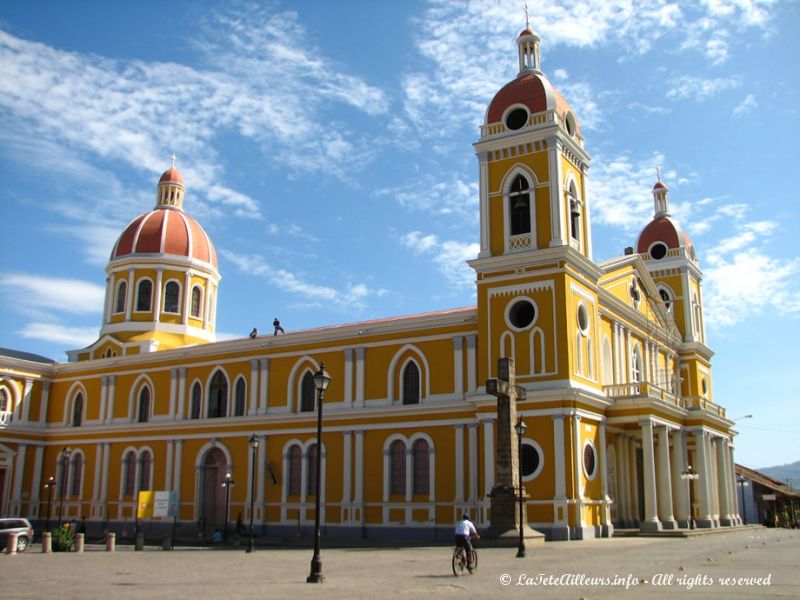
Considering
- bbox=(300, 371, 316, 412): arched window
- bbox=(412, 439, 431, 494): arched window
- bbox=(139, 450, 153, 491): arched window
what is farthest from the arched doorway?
bbox=(412, 439, 431, 494): arched window

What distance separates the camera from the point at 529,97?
117 ft

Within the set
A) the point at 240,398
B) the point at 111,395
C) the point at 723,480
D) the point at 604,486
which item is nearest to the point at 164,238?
the point at 111,395

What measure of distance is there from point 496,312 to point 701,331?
21910 millimetres

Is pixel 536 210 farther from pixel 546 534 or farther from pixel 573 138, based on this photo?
pixel 546 534

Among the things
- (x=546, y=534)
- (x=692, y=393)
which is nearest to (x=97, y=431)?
(x=546, y=534)

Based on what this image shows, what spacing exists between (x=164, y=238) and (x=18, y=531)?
2553 centimetres

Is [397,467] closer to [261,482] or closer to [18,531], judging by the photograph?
[261,482]

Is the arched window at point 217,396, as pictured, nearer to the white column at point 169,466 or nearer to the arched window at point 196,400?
the arched window at point 196,400

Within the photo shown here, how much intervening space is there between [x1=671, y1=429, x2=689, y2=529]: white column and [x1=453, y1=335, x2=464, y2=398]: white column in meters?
10.6

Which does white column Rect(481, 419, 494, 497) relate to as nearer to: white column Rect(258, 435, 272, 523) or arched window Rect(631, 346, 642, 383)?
arched window Rect(631, 346, 642, 383)

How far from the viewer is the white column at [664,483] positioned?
113 ft

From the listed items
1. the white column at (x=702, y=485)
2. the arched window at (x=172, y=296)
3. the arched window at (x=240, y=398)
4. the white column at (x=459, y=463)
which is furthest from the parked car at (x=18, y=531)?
the white column at (x=702, y=485)

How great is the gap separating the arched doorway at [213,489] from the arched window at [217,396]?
1.90 meters

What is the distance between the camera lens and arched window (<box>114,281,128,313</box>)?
2014 inches
